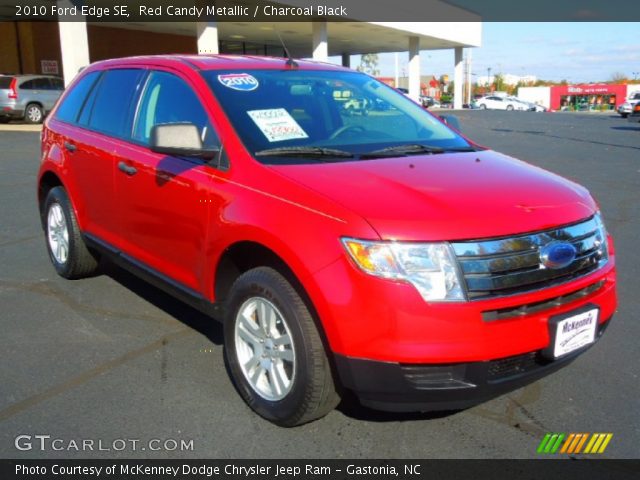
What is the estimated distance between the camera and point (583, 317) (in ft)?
9.18

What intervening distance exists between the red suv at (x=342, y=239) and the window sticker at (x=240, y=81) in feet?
0.07

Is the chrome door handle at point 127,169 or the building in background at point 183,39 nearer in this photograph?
the chrome door handle at point 127,169

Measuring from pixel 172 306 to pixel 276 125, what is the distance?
1.91 metres

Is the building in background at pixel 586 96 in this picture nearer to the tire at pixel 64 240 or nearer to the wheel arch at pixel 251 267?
the tire at pixel 64 240

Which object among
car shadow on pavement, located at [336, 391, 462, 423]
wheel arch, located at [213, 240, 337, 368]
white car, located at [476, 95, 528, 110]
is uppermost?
white car, located at [476, 95, 528, 110]

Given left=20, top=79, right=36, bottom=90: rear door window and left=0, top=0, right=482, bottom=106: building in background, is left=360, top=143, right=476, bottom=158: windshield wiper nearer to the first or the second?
left=0, top=0, right=482, bottom=106: building in background

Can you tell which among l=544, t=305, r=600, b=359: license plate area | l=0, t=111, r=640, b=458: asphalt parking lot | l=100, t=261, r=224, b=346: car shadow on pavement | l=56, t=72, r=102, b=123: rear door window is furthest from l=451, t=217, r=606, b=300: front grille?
l=56, t=72, r=102, b=123: rear door window

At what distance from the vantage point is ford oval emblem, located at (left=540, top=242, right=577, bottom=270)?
8.78 ft

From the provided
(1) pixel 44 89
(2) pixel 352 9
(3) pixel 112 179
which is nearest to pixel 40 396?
(3) pixel 112 179

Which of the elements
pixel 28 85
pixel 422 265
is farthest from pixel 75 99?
pixel 28 85

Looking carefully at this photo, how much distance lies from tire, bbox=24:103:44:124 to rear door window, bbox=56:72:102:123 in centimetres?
1911

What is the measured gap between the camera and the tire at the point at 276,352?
272 centimetres

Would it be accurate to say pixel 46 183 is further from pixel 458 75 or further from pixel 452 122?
pixel 458 75

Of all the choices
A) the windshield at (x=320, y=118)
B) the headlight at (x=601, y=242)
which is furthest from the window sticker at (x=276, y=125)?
the headlight at (x=601, y=242)
